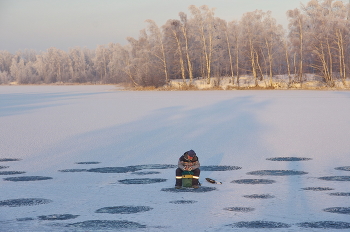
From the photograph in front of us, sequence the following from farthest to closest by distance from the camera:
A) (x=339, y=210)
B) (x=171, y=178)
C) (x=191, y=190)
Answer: (x=171, y=178) → (x=191, y=190) → (x=339, y=210)

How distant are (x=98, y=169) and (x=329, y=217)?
4660 mm

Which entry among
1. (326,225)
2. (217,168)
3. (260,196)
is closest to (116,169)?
(217,168)

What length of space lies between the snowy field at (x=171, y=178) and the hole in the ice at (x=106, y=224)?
0.03ft

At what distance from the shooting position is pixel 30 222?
209 inches

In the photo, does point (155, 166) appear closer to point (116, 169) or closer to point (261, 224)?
point (116, 169)

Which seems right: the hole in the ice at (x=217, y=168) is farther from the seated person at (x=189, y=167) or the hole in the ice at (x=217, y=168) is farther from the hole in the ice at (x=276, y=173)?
the seated person at (x=189, y=167)

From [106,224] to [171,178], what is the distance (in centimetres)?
286

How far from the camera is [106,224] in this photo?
5.18 meters

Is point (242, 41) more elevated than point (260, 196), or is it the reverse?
point (242, 41)

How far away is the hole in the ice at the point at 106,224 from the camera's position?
199 inches

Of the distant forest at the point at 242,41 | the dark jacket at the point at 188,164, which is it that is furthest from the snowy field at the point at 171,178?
the distant forest at the point at 242,41

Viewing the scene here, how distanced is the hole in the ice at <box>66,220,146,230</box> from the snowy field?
0.01 m

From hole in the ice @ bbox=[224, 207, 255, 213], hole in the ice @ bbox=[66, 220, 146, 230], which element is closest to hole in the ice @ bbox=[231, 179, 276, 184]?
hole in the ice @ bbox=[224, 207, 255, 213]

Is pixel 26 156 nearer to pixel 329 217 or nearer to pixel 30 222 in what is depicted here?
pixel 30 222
